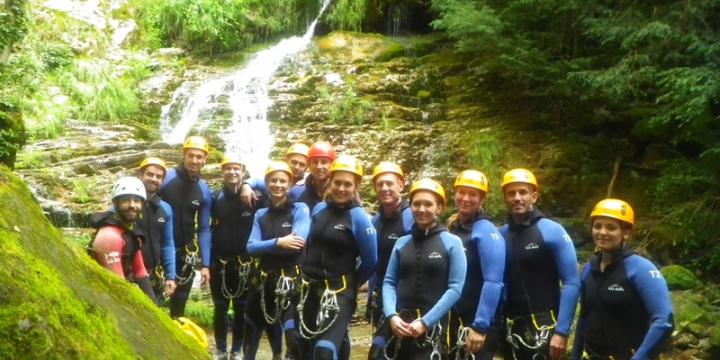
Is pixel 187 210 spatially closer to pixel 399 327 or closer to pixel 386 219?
pixel 386 219

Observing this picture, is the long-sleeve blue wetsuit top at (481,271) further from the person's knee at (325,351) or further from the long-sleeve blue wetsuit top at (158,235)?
the long-sleeve blue wetsuit top at (158,235)

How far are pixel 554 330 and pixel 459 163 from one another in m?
8.65

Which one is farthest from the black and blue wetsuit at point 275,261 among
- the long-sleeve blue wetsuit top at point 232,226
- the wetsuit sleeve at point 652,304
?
the wetsuit sleeve at point 652,304

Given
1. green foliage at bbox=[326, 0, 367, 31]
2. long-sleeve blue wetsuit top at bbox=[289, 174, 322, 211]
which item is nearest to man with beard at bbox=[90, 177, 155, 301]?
long-sleeve blue wetsuit top at bbox=[289, 174, 322, 211]

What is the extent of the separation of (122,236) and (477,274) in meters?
2.57

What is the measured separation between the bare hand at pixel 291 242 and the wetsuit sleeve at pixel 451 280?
1.25 m

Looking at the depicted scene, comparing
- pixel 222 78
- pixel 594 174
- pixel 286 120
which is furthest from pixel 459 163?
pixel 222 78

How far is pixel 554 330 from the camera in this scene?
4582 mm

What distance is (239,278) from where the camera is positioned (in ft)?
20.6

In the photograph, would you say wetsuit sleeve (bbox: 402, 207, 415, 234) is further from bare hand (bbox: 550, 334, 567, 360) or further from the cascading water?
the cascading water

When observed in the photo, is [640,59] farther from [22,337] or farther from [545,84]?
[22,337]

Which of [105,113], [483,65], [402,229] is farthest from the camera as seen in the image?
[483,65]

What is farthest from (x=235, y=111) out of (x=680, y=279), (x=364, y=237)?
(x=364, y=237)

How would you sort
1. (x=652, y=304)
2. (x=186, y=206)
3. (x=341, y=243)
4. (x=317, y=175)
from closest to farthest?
(x=652, y=304)
(x=341, y=243)
(x=317, y=175)
(x=186, y=206)
